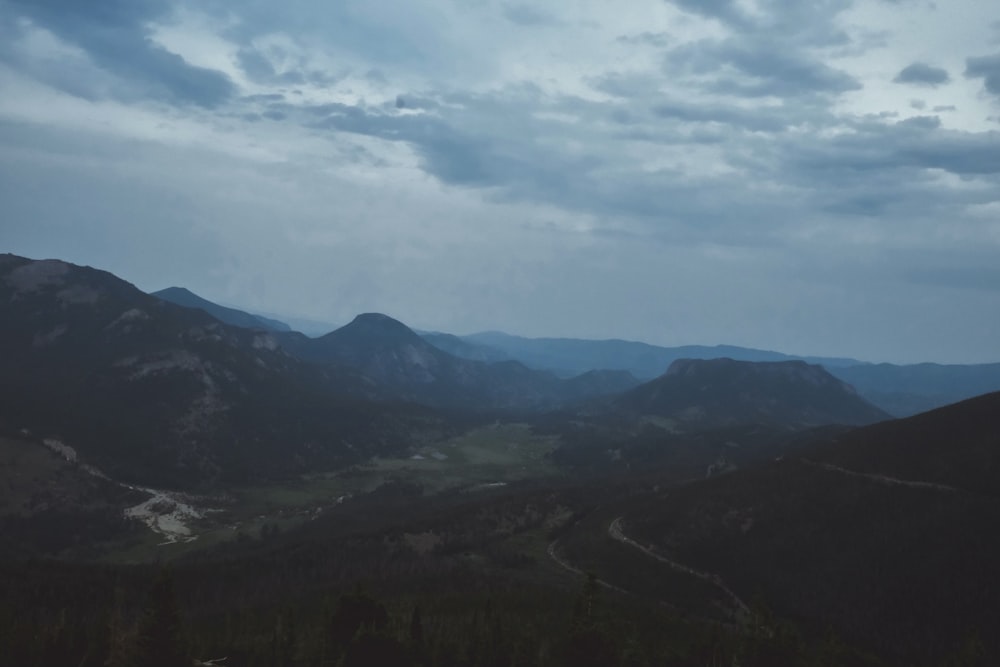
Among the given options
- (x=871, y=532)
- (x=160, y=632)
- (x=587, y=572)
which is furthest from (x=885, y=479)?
(x=160, y=632)

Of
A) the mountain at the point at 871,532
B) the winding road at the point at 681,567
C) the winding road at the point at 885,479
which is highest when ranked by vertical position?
the winding road at the point at 885,479

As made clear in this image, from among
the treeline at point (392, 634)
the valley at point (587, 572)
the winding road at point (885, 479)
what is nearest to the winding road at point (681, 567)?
the valley at point (587, 572)

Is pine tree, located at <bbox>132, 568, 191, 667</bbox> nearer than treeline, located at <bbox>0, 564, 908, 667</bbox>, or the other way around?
pine tree, located at <bbox>132, 568, 191, 667</bbox>

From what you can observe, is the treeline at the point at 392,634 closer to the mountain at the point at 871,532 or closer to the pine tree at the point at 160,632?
the pine tree at the point at 160,632

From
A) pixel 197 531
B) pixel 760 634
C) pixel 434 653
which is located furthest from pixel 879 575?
pixel 197 531

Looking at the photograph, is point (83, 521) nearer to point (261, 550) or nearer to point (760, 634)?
point (261, 550)

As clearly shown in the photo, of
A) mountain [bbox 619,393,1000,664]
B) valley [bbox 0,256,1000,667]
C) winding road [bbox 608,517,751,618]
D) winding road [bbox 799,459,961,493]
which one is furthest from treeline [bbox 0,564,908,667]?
winding road [bbox 799,459,961,493]

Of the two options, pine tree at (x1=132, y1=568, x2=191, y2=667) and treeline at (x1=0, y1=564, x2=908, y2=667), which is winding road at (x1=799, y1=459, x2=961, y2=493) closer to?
treeline at (x1=0, y1=564, x2=908, y2=667)

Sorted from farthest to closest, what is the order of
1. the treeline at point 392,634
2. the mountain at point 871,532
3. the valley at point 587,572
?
the mountain at point 871,532 → the valley at point 587,572 → the treeline at point 392,634
